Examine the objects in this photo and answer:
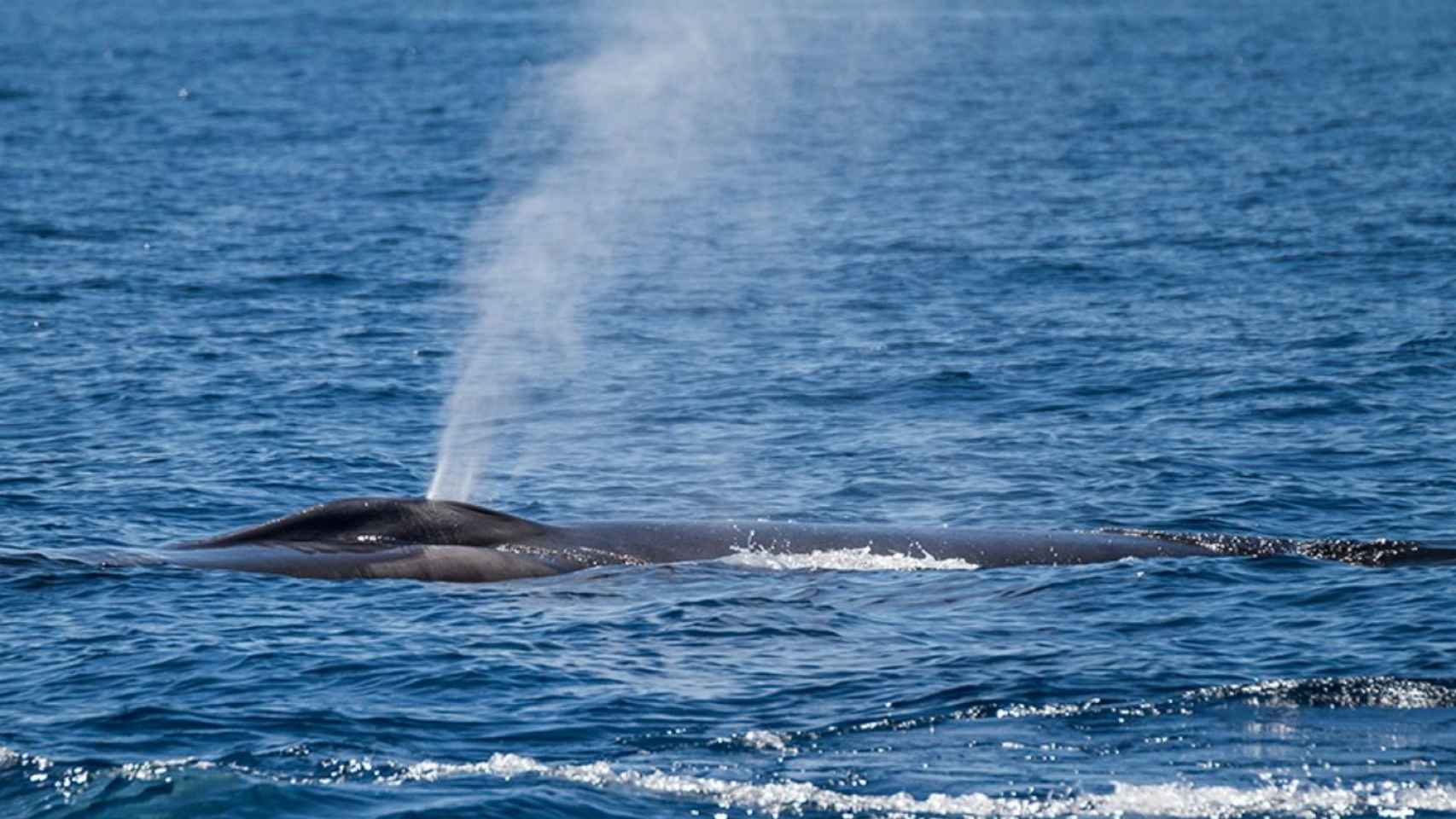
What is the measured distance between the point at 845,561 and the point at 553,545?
292 centimetres

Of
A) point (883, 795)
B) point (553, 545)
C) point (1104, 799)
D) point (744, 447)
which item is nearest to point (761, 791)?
point (883, 795)

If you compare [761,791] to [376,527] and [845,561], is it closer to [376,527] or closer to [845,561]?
[845,561]

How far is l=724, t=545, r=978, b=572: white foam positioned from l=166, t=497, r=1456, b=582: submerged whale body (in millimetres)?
94

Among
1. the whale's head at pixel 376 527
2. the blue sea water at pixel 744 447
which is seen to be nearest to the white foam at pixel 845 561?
the blue sea water at pixel 744 447

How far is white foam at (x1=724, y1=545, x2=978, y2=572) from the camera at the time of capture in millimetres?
22500

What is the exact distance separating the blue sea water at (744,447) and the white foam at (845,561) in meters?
0.08

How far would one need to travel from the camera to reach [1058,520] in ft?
83.5

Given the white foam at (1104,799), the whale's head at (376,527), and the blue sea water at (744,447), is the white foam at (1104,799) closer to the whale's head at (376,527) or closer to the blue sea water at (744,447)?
the blue sea water at (744,447)

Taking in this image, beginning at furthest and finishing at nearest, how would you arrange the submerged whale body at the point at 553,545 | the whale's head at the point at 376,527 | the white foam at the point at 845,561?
the whale's head at the point at 376,527
the white foam at the point at 845,561
the submerged whale body at the point at 553,545

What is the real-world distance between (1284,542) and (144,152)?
49.3 meters

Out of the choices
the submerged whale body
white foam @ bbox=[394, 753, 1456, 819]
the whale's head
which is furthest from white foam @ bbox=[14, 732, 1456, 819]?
the whale's head

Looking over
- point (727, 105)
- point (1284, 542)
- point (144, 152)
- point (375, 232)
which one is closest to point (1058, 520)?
point (1284, 542)

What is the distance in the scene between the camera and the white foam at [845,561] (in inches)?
886

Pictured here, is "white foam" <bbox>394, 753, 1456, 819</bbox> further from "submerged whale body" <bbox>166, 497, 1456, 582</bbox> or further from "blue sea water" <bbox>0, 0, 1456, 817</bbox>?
"submerged whale body" <bbox>166, 497, 1456, 582</bbox>
